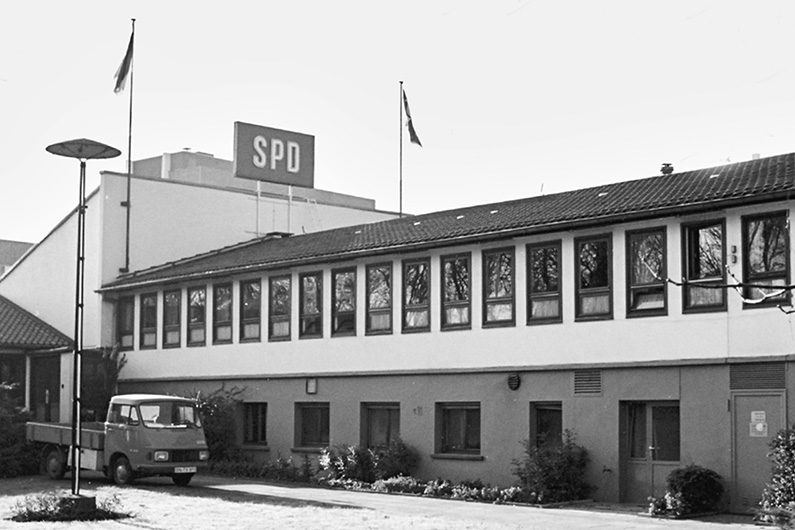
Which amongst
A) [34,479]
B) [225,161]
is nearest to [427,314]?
[34,479]

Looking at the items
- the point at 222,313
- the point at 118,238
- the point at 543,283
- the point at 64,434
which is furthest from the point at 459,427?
the point at 118,238

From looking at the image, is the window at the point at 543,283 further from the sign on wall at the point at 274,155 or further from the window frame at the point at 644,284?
the sign on wall at the point at 274,155

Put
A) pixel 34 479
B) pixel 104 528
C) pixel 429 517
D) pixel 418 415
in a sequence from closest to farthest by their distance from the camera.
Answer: pixel 104 528 → pixel 429 517 → pixel 418 415 → pixel 34 479

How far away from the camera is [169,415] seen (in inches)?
1132

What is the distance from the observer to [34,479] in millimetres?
30719

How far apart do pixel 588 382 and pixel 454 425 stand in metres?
4.29

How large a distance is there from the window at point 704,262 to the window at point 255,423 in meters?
14.2

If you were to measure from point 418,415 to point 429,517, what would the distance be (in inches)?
292

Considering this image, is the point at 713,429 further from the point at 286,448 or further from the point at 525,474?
the point at 286,448

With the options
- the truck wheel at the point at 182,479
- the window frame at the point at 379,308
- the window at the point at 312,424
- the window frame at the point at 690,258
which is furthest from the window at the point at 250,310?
the window frame at the point at 690,258

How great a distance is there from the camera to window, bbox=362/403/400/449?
29828mm

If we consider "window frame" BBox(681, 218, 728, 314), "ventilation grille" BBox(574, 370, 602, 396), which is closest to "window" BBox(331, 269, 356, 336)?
"ventilation grille" BBox(574, 370, 602, 396)

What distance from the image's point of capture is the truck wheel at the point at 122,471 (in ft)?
92.0

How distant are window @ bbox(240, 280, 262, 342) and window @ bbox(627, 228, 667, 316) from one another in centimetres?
1280
